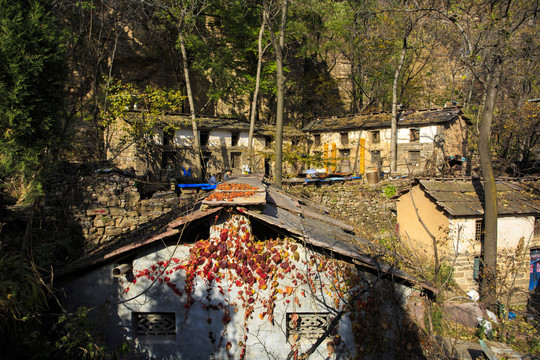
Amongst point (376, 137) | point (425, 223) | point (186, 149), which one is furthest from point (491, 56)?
point (186, 149)

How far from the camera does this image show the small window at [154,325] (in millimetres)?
5164

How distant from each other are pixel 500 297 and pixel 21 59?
1618cm

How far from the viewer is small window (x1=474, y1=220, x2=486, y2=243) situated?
13.4 m

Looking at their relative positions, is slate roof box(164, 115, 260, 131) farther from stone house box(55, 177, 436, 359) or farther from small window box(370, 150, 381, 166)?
stone house box(55, 177, 436, 359)

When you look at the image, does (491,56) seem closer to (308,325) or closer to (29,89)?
(308,325)

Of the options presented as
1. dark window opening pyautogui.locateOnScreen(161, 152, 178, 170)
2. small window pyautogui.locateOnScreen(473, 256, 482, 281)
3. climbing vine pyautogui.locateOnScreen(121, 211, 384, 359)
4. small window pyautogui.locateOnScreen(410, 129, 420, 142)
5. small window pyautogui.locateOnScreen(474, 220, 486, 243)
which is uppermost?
small window pyautogui.locateOnScreen(410, 129, 420, 142)

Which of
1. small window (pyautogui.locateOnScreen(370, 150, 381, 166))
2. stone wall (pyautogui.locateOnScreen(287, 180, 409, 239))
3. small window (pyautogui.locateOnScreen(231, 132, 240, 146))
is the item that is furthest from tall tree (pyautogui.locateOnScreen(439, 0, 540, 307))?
small window (pyautogui.locateOnScreen(231, 132, 240, 146))

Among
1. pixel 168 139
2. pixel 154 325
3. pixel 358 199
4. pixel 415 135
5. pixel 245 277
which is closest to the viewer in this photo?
pixel 245 277

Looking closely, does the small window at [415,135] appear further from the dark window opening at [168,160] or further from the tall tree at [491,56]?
the dark window opening at [168,160]

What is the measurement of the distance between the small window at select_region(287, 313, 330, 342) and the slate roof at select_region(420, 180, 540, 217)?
389 inches

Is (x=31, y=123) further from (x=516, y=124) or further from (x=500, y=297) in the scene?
(x=516, y=124)

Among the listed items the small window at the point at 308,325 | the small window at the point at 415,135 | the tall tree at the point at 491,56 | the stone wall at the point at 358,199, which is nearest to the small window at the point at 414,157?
the small window at the point at 415,135

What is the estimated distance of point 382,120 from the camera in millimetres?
27328

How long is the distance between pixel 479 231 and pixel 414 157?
553 inches
